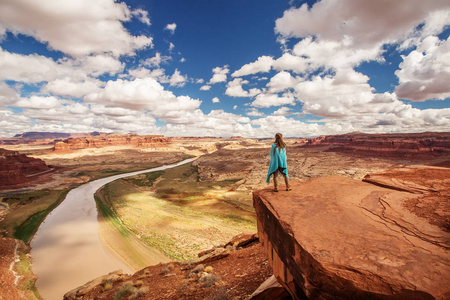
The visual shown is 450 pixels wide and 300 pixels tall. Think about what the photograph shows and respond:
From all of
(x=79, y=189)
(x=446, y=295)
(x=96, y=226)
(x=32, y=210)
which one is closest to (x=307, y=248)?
(x=446, y=295)

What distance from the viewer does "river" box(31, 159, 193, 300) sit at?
19.8m

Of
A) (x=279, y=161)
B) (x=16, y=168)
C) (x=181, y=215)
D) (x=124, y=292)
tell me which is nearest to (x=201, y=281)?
(x=124, y=292)

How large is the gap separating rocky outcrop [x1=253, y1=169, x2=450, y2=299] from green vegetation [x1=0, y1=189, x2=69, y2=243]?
37.1 metres

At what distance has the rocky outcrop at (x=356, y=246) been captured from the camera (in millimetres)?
3486

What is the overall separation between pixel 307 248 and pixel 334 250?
21.3 inches

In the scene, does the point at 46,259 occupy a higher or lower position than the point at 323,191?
lower

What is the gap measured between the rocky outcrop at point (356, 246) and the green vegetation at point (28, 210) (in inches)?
1461

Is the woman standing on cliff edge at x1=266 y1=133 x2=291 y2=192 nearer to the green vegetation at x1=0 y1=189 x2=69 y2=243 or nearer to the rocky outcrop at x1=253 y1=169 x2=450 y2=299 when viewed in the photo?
the rocky outcrop at x1=253 y1=169 x2=450 y2=299

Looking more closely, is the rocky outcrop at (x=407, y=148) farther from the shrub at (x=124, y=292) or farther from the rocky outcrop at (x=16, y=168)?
the rocky outcrop at (x=16, y=168)

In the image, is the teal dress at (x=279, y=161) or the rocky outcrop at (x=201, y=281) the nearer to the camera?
the teal dress at (x=279, y=161)

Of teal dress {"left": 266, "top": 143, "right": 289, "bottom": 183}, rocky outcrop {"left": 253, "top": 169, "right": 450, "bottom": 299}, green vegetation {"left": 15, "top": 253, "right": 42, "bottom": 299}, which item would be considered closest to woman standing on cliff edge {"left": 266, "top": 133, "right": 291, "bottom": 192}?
teal dress {"left": 266, "top": 143, "right": 289, "bottom": 183}

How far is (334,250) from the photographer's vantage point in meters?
4.38

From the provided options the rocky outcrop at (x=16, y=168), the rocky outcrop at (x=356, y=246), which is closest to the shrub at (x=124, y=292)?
the rocky outcrop at (x=356, y=246)

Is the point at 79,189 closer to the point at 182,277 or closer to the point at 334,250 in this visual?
the point at 182,277
